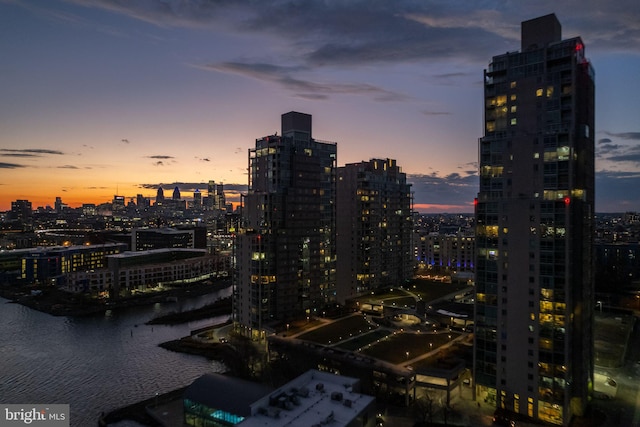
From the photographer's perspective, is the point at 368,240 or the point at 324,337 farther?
the point at 368,240

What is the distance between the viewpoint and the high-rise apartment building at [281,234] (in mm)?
72500

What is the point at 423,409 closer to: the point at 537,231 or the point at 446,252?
the point at 537,231

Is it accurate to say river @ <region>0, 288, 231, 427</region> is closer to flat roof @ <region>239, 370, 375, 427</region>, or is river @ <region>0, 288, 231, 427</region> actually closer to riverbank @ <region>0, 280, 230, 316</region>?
riverbank @ <region>0, 280, 230, 316</region>

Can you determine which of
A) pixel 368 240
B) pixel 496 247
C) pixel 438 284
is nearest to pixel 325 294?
pixel 368 240

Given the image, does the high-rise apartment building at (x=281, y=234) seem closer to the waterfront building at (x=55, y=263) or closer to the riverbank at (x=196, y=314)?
the riverbank at (x=196, y=314)

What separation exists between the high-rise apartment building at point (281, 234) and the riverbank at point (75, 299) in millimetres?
44889

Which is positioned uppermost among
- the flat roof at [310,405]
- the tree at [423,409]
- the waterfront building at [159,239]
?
the waterfront building at [159,239]

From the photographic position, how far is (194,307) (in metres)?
104

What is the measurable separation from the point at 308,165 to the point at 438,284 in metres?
52.5

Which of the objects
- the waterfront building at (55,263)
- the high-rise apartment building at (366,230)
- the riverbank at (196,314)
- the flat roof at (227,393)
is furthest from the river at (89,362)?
the waterfront building at (55,263)

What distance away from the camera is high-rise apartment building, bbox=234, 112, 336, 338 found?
Result: 238 ft

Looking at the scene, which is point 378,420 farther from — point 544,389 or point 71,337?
point 71,337

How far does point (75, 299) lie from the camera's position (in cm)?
10506

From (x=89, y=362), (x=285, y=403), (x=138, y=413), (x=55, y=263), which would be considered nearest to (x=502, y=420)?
(x=285, y=403)
